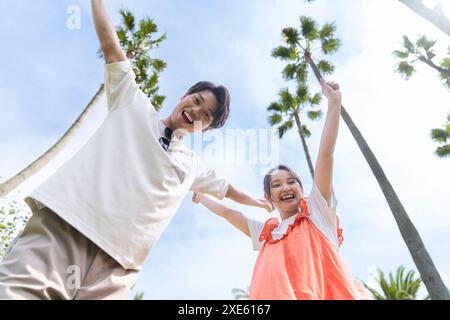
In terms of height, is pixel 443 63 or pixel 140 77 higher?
pixel 443 63

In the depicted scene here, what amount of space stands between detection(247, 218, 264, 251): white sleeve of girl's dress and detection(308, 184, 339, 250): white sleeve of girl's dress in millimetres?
637

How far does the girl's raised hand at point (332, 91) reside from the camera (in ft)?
9.04

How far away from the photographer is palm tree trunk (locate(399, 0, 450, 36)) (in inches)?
176

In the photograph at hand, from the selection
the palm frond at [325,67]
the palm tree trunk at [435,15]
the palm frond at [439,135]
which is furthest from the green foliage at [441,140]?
the palm tree trunk at [435,15]

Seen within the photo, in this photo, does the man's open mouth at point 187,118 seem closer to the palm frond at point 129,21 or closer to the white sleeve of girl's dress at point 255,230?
the white sleeve of girl's dress at point 255,230

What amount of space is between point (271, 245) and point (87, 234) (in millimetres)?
1460

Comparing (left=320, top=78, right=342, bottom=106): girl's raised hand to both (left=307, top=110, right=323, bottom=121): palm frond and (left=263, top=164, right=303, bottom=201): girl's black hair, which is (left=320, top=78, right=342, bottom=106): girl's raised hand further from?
(left=307, top=110, right=323, bottom=121): palm frond

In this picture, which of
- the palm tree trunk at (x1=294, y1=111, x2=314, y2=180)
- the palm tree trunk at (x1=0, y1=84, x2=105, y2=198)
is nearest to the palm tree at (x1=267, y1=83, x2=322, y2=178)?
the palm tree trunk at (x1=294, y1=111, x2=314, y2=180)

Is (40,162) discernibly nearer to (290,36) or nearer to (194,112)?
(194,112)

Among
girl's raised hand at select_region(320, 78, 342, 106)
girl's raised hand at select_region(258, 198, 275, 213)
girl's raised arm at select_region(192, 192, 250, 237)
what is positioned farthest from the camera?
girl's raised arm at select_region(192, 192, 250, 237)

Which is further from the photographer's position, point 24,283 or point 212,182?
point 212,182
